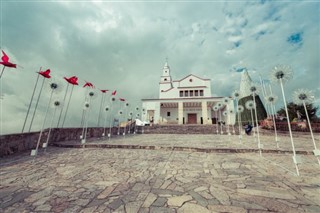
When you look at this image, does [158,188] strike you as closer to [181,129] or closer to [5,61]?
[5,61]

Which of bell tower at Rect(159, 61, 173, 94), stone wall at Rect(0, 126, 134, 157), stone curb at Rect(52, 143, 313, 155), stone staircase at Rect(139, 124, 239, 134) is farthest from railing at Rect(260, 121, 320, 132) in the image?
bell tower at Rect(159, 61, 173, 94)

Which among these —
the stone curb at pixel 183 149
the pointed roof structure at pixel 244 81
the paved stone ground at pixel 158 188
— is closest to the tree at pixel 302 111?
the pointed roof structure at pixel 244 81

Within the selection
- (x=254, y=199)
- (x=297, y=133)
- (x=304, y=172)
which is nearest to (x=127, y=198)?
(x=254, y=199)

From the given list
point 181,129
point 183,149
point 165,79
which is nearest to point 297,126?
point 181,129

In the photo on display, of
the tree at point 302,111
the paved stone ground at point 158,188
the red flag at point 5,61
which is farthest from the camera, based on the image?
the tree at point 302,111

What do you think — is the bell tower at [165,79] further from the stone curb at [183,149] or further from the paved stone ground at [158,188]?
the paved stone ground at [158,188]

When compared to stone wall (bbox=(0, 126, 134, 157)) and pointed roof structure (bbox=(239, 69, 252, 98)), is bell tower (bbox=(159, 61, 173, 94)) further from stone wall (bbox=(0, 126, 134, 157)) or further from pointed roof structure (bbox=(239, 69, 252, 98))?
stone wall (bbox=(0, 126, 134, 157))

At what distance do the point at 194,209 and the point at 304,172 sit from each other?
3.53 meters

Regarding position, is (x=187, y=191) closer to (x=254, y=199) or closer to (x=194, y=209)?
(x=194, y=209)

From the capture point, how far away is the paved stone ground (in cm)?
211

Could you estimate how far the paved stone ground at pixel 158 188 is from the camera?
2.11 metres

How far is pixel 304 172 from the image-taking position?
3631mm

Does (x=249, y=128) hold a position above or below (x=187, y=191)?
above

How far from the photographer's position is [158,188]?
2.73 meters
